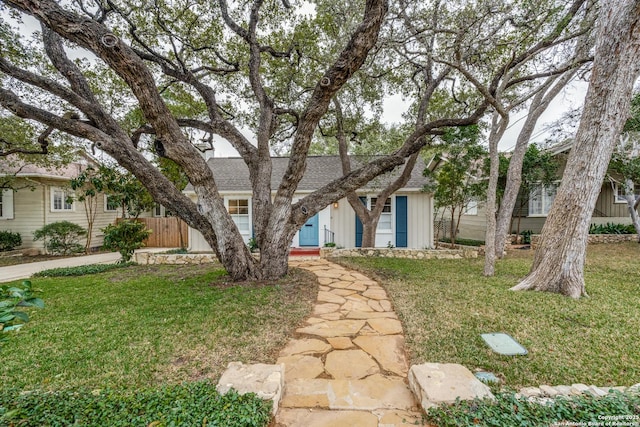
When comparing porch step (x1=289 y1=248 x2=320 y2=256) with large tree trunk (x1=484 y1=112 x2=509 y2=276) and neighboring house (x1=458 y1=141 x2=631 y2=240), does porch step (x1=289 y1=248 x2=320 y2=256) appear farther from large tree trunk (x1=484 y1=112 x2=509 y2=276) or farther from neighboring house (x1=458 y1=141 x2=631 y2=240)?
neighboring house (x1=458 y1=141 x2=631 y2=240)

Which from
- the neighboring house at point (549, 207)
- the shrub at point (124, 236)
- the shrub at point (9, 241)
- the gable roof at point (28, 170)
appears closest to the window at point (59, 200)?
the gable roof at point (28, 170)

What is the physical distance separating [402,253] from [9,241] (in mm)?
14494

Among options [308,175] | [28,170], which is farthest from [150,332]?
[28,170]

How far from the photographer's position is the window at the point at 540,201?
466 inches

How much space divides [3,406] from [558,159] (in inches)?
633

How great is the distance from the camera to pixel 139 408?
6.28 feet

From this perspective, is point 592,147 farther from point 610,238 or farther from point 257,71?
point 610,238

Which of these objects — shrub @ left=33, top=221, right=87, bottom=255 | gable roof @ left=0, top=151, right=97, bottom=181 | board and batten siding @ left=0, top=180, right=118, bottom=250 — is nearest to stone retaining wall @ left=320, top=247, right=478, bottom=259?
gable roof @ left=0, top=151, right=97, bottom=181

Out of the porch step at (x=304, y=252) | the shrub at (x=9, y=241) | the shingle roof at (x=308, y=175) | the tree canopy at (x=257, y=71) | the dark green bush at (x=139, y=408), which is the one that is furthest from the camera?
the shingle roof at (x=308, y=175)

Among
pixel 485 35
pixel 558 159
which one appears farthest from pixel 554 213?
pixel 558 159

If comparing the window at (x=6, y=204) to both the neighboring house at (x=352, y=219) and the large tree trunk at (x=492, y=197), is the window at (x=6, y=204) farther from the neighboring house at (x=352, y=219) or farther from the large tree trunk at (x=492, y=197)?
the large tree trunk at (x=492, y=197)

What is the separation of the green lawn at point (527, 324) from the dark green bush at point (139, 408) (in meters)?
1.78

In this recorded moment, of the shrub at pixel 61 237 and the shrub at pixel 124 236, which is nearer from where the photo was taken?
the shrub at pixel 124 236

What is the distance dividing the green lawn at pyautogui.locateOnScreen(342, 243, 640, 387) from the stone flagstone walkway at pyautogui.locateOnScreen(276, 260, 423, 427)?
0.34 meters
